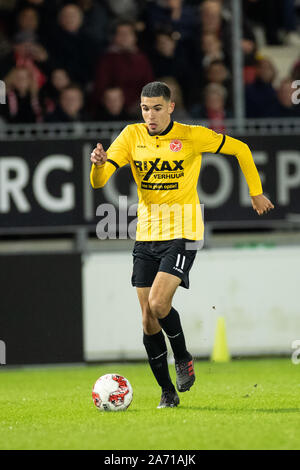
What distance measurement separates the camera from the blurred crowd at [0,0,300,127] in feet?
42.8

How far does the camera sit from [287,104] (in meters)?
14.0

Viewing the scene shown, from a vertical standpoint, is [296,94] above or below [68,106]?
above

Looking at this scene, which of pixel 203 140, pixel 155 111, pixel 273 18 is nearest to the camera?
pixel 155 111

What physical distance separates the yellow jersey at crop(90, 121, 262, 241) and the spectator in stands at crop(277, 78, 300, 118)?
5857 mm

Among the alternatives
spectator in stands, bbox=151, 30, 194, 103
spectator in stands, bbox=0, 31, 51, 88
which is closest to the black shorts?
spectator in stands, bbox=0, 31, 51, 88

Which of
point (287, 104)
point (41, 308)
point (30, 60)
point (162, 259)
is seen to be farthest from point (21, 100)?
point (162, 259)

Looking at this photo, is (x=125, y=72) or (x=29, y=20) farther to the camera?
(x=29, y=20)

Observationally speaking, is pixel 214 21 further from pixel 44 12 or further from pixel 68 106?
pixel 68 106

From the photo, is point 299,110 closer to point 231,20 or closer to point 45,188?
point 231,20

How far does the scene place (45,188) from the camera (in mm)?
12891

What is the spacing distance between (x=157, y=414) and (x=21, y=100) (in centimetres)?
591

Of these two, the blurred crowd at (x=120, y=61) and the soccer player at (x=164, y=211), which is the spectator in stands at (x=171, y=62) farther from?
the soccer player at (x=164, y=211)

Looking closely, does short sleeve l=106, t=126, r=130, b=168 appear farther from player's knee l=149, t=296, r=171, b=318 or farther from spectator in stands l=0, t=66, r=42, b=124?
spectator in stands l=0, t=66, r=42, b=124
